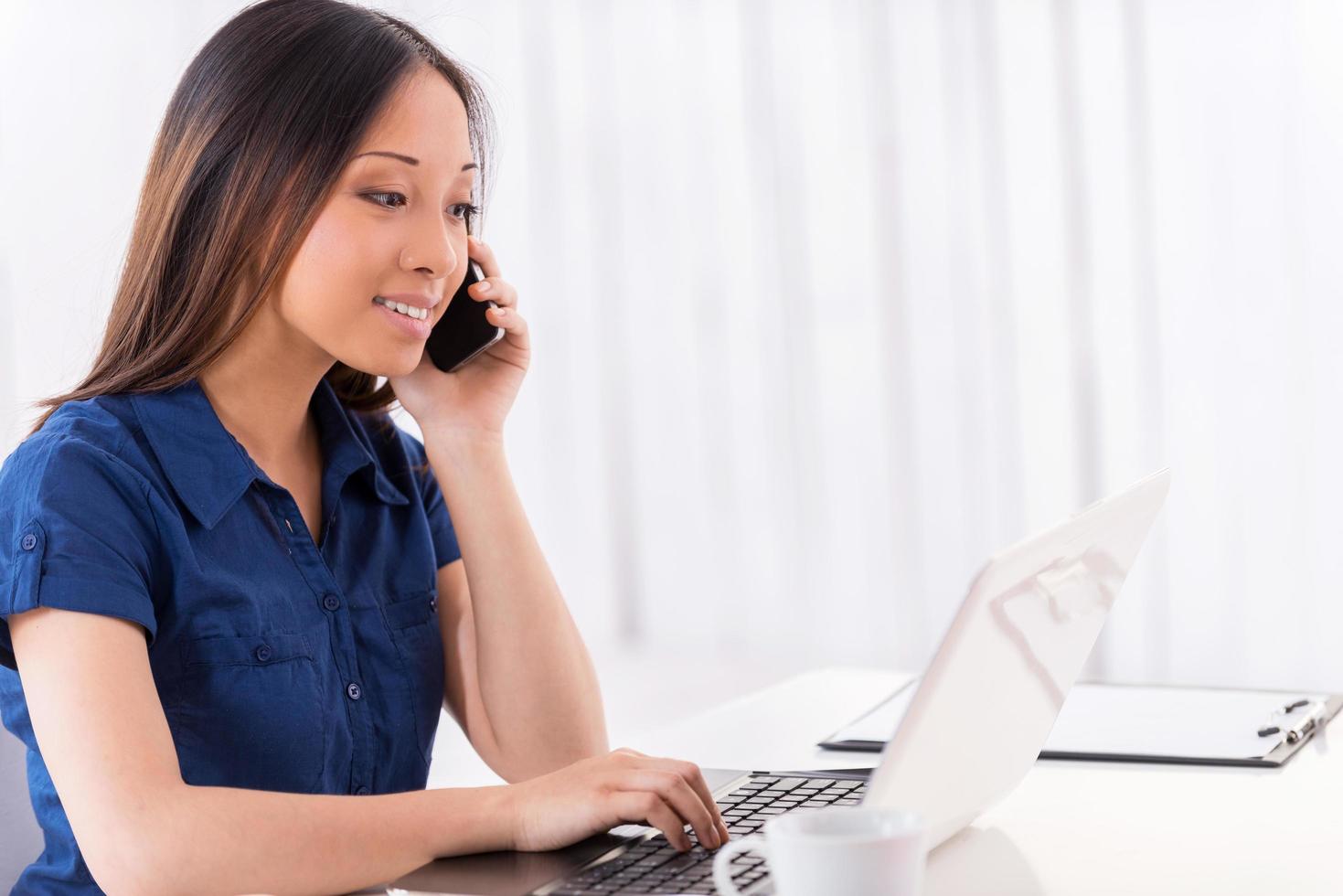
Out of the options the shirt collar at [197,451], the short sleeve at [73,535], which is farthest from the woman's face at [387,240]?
the short sleeve at [73,535]

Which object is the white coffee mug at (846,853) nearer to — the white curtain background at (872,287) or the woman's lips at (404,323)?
the woman's lips at (404,323)

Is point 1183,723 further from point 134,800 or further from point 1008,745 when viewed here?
point 134,800

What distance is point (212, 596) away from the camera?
1.19 m

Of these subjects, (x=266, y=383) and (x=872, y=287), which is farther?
(x=872, y=287)

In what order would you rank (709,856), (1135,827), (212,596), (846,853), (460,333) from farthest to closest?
(460,333) → (212,596) → (1135,827) → (709,856) → (846,853)

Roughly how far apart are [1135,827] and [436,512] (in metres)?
0.81

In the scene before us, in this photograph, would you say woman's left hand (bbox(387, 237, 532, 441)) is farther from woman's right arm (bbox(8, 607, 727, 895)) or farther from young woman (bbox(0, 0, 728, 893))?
woman's right arm (bbox(8, 607, 727, 895))

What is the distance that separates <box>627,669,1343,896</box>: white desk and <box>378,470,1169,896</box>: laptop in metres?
0.04

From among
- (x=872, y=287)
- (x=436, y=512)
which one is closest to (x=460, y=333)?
(x=436, y=512)

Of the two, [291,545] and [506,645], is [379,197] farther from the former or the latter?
[506,645]

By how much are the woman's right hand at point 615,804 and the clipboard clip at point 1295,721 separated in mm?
575

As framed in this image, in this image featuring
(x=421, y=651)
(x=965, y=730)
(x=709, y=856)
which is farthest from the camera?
(x=421, y=651)

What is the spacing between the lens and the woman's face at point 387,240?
1262 millimetres

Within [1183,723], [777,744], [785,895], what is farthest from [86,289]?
[785,895]
